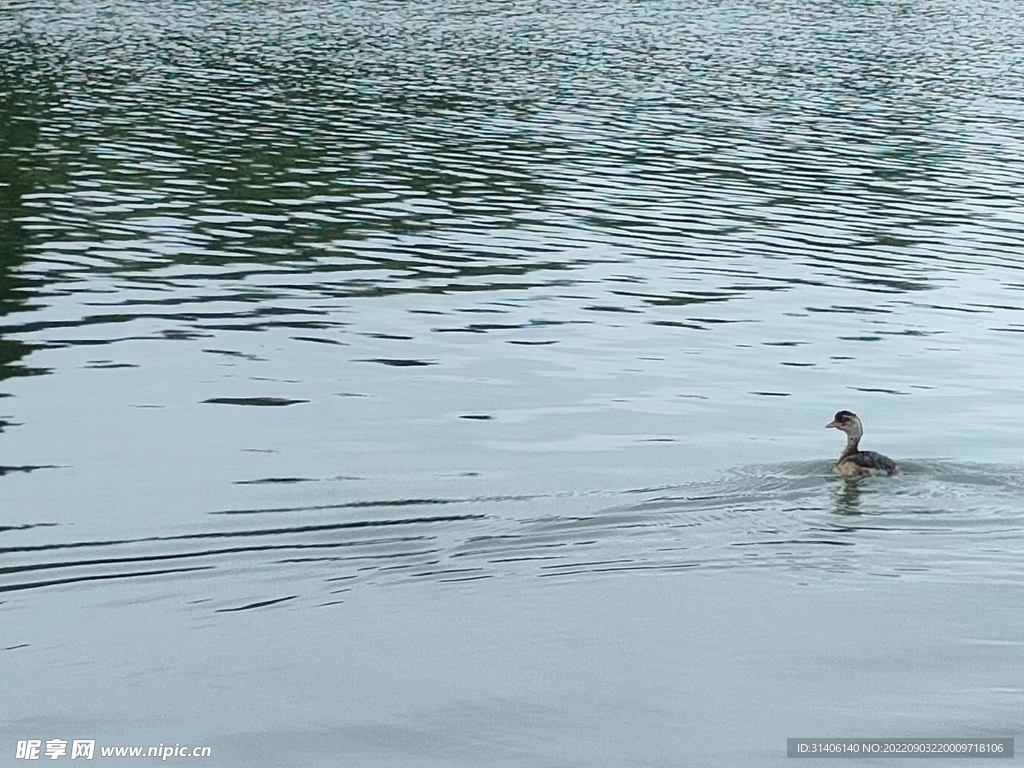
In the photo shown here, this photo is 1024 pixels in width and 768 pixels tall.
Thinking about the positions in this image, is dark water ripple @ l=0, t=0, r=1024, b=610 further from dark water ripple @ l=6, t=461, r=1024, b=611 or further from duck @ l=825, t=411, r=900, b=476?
duck @ l=825, t=411, r=900, b=476

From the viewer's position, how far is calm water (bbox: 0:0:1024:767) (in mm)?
12258

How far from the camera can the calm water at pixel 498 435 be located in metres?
12.3

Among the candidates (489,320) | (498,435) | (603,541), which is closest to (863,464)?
(603,541)

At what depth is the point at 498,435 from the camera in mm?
18844

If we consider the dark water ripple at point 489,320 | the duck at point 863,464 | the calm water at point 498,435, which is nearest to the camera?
the calm water at point 498,435

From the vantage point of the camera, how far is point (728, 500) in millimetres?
15961

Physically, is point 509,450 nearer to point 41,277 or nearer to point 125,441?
point 125,441

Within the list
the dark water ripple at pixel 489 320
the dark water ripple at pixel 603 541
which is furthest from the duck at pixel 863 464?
the dark water ripple at pixel 489 320

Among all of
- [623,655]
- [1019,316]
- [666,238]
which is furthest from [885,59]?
[623,655]

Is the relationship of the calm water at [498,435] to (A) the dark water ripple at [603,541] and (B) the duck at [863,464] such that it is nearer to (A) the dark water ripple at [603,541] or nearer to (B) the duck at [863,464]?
(A) the dark water ripple at [603,541]

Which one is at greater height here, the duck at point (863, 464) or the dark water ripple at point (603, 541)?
the duck at point (863, 464)

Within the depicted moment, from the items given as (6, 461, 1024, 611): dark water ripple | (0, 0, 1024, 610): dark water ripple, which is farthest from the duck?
(0, 0, 1024, 610): dark water ripple

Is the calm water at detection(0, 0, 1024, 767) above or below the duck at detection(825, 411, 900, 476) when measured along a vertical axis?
below

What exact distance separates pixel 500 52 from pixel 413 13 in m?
13.4
